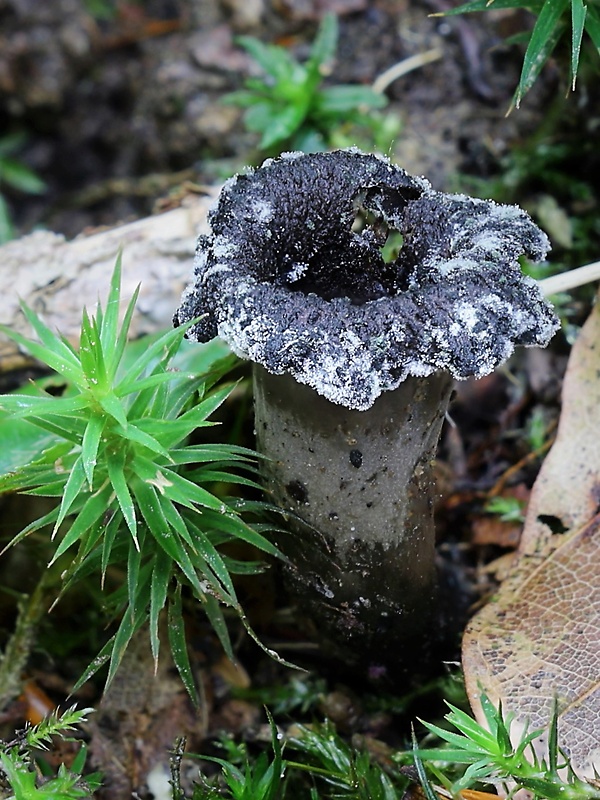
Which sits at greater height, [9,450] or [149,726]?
[9,450]

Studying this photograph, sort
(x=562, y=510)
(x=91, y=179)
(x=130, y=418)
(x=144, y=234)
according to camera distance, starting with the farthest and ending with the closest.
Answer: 1. (x=91, y=179)
2. (x=144, y=234)
3. (x=562, y=510)
4. (x=130, y=418)

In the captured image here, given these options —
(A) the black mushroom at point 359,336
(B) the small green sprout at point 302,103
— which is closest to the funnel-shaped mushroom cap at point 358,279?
(A) the black mushroom at point 359,336

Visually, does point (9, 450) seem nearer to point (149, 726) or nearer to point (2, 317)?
point (2, 317)

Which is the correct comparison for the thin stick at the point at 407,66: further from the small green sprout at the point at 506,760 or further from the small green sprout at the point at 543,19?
the small green sprout at the point at 506,760

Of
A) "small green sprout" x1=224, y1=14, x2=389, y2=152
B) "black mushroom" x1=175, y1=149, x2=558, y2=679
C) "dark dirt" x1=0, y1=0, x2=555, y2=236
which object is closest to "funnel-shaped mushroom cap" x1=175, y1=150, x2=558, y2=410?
"black mushroom" x1=175, y1=149, x2=558, y2=679

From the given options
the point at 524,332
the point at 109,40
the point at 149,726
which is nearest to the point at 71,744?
the point at 149,726
